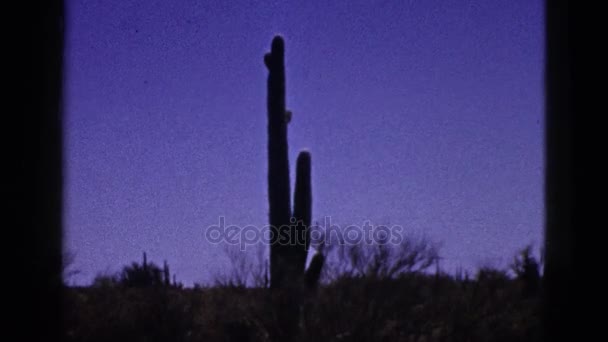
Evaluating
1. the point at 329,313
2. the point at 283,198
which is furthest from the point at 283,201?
the point at 329,313

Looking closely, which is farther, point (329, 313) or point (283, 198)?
point (283, 198)

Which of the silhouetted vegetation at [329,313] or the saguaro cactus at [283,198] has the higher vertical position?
the saguaro cactus at [283,198]

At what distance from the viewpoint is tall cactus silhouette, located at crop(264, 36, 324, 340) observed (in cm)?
1688

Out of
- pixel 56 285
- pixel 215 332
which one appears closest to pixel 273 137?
pixel 215 332

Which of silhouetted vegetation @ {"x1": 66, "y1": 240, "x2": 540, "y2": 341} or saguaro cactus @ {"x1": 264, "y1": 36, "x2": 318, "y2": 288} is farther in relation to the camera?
saguaro cactus @ {"x1": 264, "y1": 36, "x2": 318, "y2": 288}

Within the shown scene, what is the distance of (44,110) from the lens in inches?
420

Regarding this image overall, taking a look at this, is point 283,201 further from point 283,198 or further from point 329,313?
point 329,313

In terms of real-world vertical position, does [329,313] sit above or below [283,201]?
below

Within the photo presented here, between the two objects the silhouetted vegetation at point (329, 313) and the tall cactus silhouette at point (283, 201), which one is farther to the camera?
the tall cactus silhouette at point (283, 201)

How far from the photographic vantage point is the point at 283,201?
17.3 m

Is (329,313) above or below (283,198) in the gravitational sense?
below

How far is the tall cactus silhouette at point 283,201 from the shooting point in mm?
16875

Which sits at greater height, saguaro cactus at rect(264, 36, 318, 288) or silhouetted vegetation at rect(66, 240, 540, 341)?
saguaro cactus at rect(264, 36, 318, 288)

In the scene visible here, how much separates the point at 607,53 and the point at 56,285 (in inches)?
436
